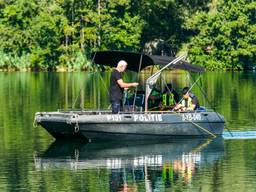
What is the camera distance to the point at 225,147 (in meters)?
29.1

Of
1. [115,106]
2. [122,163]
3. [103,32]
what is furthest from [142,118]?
[103,32]

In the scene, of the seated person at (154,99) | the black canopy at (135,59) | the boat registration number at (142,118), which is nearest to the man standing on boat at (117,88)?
the boat registration number at (142,118)

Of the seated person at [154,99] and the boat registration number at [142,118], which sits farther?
the seated person at [154,99]

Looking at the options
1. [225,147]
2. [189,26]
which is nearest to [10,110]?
[225,147]

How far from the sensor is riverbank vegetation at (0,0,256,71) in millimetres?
104688

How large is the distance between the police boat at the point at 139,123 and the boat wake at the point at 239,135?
54cm

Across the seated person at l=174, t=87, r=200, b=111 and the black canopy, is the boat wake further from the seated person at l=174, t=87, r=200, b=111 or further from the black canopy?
the black canopy

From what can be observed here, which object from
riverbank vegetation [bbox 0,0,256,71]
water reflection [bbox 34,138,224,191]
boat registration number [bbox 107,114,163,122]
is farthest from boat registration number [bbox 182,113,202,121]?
riverbank vegetation [bbox 0,0,256,71]

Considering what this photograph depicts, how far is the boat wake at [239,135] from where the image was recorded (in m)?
31.9

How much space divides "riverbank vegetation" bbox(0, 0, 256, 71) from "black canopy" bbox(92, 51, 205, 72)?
6874cm

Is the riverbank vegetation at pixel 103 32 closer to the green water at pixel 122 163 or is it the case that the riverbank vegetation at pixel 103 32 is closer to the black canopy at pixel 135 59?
the green water at pixel 122 163

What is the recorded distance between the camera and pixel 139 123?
98.3 feet

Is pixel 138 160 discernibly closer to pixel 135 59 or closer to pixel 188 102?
pixel 188 102

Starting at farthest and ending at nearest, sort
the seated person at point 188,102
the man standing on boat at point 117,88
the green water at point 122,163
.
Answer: the seated person at point 188,102 → the man standing on boat at point 117,88 → the green water at point 122,163
